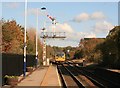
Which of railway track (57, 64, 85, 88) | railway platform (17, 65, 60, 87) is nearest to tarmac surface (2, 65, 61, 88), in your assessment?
railway platform (17, 65, 60, 87)

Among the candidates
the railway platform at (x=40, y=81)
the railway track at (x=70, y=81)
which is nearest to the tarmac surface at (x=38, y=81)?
the railway platform at (x=40, y=81)

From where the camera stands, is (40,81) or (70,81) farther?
(70,81)

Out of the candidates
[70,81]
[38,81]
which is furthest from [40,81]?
[70,81]

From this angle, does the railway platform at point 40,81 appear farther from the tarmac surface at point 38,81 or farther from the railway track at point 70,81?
the railway track at point 70,81

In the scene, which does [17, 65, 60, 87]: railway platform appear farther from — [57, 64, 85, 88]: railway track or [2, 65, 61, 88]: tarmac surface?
[57, 64, 85, 88]: railway track

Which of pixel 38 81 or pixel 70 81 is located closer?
pixel 38 81

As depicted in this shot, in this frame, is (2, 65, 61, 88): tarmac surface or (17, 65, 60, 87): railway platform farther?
(17, 65, 60, 87): railway platform

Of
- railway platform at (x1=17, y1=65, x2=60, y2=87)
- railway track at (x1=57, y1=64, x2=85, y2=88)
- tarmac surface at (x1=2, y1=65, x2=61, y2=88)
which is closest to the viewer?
tarmac surface at (x1=2, y1=65, x2=61, y2=88)

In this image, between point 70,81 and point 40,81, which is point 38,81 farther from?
point 70,81

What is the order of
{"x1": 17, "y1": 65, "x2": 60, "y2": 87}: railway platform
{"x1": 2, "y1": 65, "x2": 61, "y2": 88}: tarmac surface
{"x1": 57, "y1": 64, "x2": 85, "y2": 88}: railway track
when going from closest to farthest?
{"x1": 2, "y1": 65, "x2": 61, "y2": 88}: tarmac surface → {"x1": 17, "y1": 65, "x2": 60, "y2": 87}: railway platform → {"x1": 57, "y1": 64, "x2": 85, "y2": 88}: railway track

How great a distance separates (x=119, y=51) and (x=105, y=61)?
42.4ft

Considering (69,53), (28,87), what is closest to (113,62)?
(28,87)

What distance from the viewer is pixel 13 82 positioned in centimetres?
2602

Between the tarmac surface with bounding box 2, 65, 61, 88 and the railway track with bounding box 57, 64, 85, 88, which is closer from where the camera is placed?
the tarmac surface with bounding box 2, 65, 61, 88
